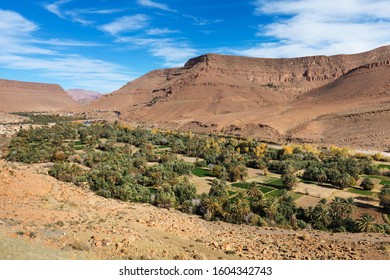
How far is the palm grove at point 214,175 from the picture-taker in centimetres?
2558

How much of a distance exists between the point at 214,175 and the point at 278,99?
102m

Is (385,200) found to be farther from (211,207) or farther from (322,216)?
(211,207)

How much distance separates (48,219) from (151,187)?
65.7ft

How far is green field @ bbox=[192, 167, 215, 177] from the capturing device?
140 ft

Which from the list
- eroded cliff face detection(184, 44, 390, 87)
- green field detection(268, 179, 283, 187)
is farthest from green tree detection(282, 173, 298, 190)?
eroded cliff face detection(184, 44, 390, 87)

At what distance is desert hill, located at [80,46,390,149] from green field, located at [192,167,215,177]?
3985 centimetres

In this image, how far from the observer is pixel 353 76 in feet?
388

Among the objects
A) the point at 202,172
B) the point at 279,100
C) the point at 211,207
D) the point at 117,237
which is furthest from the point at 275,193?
the point at 279,100

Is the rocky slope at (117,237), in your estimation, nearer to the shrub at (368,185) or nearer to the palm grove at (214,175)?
the palm grove at (214,175)

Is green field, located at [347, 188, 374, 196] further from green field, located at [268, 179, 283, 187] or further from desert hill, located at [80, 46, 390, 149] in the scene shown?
desert hill, located at [80, 46, 390, 149]

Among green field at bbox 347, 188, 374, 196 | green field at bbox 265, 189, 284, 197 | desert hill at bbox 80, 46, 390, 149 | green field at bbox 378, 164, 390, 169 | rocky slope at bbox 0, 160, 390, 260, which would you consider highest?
desert hill at bbox 80, 46, 390, 149

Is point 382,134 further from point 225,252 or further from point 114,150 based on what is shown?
point 225,252

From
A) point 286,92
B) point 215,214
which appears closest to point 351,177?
point 215,214

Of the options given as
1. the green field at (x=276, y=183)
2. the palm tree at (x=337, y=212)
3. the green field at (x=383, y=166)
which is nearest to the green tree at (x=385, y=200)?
the palm tree at (x=337, y=212)
